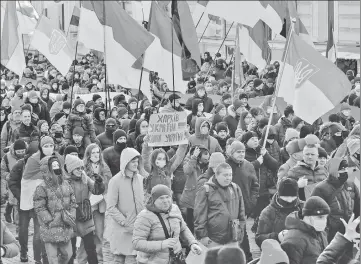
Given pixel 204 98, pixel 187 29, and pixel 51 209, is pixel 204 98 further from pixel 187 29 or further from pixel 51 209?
pixel 51 209

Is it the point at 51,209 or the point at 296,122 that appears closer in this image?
the point at 51,209

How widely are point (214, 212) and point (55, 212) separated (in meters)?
1.48

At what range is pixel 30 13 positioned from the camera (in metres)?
21.7

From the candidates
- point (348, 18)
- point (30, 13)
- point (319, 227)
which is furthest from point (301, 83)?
point (348, 18)

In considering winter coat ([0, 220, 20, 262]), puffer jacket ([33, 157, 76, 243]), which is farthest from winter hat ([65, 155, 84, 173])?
winter coat ([0, 220, 20, 262])

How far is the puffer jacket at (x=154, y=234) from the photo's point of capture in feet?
28.3

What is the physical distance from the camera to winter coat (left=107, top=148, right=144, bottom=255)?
33.0 feet

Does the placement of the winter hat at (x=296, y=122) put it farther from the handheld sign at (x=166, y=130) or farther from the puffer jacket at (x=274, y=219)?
the puffer jacket at (x=274, y=219)

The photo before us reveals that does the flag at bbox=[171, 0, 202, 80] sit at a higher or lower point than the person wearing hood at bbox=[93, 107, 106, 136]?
higher

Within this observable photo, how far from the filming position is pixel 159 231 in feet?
28.6

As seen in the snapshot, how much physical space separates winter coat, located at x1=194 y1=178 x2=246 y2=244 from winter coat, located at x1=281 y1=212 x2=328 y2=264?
6.49 ft

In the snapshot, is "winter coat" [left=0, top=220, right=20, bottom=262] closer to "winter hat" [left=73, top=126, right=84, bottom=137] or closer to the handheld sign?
the handheld sign

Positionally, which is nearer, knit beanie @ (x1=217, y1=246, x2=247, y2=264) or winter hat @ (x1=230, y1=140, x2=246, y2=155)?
knit beanie @ (x1=217, y1=246, x2=247, y2=264)

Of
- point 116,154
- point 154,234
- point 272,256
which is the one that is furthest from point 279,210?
point 116,154
